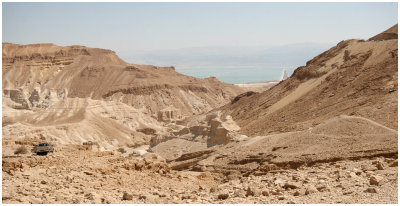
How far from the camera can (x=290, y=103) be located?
125 feet

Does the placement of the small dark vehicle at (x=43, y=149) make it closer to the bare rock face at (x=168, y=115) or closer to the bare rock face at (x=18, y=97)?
the bare rock face at (x=168, y=115)

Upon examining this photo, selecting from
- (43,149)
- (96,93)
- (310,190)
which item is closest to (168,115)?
(96,93)

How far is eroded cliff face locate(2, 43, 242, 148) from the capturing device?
158ft

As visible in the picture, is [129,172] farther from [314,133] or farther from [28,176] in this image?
[314,133]

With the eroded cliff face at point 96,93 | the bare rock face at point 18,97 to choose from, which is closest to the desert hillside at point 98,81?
the eroded cliff face at point 96,93

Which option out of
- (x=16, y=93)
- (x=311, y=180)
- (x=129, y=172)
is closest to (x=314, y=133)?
(x=311, y=180)

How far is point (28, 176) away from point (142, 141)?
34.5 m

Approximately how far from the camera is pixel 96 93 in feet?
286

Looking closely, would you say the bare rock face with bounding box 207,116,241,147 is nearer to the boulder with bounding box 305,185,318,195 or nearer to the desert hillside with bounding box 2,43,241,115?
the boulder with bounding box 305,185,318,195

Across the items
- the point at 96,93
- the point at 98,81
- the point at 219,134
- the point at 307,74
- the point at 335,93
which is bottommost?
the point at 219,134

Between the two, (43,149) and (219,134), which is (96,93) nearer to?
(219,134)

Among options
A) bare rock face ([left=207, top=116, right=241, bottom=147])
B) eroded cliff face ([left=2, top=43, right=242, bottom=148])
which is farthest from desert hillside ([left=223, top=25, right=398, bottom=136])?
eroded cliff face ([left=2, top=43, right=242, bottom=148])

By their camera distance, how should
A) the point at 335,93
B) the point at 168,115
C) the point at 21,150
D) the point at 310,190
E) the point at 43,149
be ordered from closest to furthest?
the point at 310,190, the point at 43,149, the point at 21,150, the point at 335,93, the point at 168,115

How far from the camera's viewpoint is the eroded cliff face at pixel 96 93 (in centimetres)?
4825
